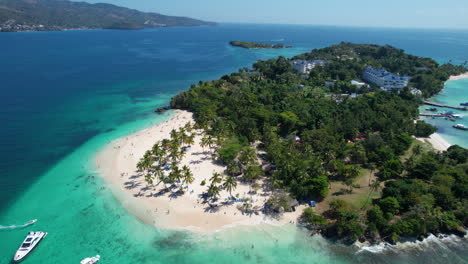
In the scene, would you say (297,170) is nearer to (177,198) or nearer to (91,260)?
(177,198)

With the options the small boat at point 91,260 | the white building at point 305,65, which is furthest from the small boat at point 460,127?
the small boat at point 91,260

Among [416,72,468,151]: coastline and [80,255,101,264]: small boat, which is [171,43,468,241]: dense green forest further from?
[80,255,101,264]: small boat

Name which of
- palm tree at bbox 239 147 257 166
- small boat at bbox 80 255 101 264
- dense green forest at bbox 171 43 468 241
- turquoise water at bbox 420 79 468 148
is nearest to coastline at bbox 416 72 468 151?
turquoise water at bbox 420 79 468 148

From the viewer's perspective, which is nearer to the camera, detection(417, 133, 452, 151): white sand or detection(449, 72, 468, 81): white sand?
detection(417, 133, 452, 151): white sand

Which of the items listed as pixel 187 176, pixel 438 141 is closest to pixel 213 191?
pixel 187 176

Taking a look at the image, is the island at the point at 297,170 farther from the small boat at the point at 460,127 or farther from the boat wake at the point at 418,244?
the small boat at the point at 460,127

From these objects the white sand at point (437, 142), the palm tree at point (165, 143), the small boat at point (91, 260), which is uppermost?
the palm tree at point (165, 143)
